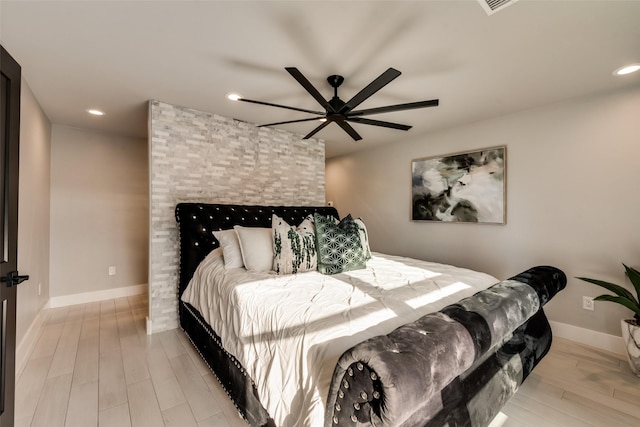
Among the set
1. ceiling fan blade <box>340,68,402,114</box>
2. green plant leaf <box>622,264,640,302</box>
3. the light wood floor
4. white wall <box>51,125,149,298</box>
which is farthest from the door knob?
green plant leaf <box>622,264,640,302</box>

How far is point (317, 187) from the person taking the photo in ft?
13.7

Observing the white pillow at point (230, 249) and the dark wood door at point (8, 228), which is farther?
the white pillow at point (230, 249)

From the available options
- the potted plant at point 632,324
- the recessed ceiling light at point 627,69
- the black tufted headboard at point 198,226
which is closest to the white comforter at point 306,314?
the black tufted headboard at point 198,226

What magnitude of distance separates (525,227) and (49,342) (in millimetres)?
5048

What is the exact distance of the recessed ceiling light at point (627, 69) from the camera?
204 centimetres

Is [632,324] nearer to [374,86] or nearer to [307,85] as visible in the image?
[374,86]

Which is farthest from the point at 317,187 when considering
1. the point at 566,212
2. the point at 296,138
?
the point at 566,212

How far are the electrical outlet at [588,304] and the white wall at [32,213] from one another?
509cm

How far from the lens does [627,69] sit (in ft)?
6.81

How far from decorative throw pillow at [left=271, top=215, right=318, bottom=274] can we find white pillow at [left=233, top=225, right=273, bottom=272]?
0.25 ft

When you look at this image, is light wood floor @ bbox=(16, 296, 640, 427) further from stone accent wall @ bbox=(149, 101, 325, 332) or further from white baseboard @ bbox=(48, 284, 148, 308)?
white baseboard @ bbox=(48, 284, 148, 308)

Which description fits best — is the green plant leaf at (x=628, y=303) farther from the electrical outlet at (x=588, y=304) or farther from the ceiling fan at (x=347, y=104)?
the ceiling fan at (x=347, y=104)

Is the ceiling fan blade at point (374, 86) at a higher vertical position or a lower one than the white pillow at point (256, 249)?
higher

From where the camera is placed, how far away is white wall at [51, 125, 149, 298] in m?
3.50
